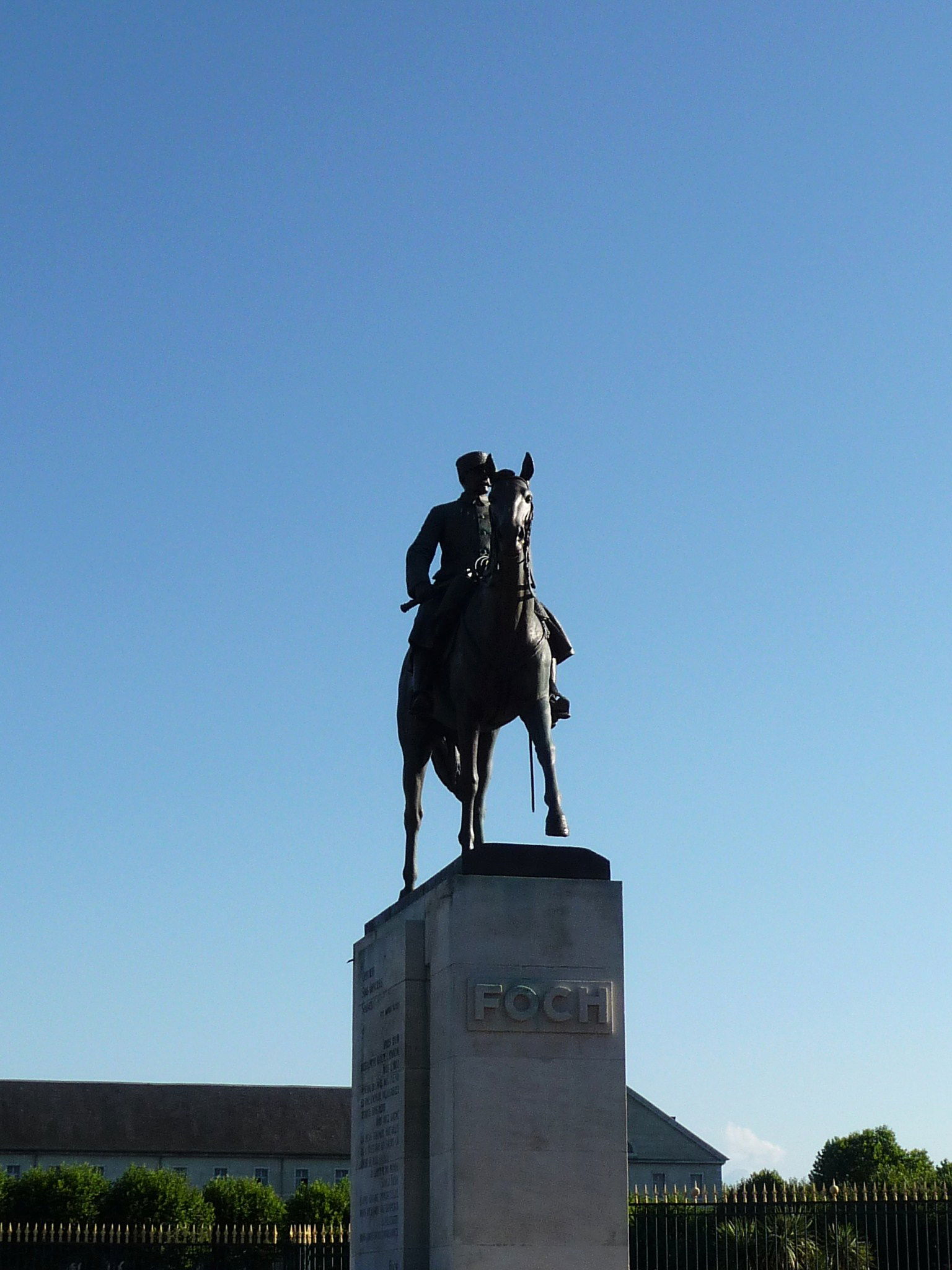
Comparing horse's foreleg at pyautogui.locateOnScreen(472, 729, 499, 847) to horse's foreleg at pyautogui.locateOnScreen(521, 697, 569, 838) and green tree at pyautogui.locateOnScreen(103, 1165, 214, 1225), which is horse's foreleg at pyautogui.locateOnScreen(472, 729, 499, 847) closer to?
horse's foreleg at pyautogui.locateOnScreen(521, 697, 569, 838)

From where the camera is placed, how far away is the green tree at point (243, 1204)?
6725 centimetres

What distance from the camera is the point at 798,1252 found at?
26.5 meters

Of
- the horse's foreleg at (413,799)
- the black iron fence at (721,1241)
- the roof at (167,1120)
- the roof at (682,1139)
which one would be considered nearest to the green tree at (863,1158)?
the roof at (682,1139)

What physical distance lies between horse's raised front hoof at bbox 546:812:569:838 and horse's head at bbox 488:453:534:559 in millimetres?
2055

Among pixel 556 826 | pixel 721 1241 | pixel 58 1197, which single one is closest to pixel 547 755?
pixel 556 826

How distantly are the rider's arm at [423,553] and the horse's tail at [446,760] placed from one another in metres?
1.51

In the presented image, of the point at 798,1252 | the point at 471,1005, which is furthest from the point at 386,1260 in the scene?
the point at 798,1252

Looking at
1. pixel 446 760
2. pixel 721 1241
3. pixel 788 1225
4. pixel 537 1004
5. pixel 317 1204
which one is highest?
pixel 446 760

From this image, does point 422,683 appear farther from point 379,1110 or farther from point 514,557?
point 379,1110

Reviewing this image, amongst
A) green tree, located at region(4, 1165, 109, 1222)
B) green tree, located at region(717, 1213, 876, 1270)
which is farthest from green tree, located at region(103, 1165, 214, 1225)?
green tree, located at region(717, 1213, 876, 1270)

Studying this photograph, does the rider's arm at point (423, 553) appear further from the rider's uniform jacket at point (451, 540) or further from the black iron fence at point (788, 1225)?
the black iron fence at point (788, 1225)

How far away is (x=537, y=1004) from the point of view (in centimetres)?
1271

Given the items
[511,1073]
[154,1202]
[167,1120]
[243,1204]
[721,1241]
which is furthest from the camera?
[167,1120]

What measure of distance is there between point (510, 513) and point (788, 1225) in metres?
17.1
